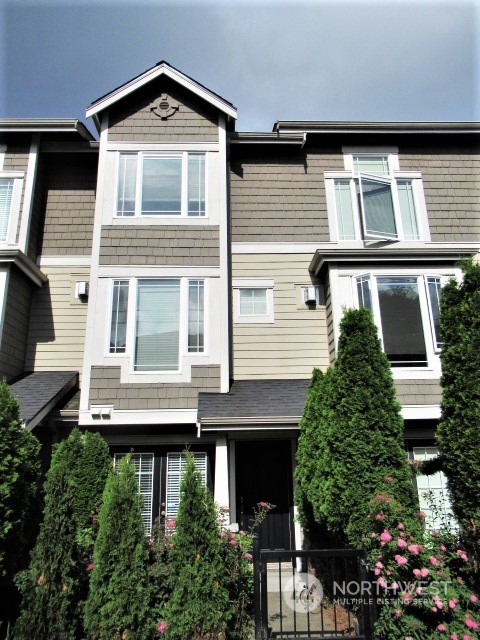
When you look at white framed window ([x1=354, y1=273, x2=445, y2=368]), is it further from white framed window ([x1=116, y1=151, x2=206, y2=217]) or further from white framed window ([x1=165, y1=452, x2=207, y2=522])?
white framed window ([x1=165, y1=452, x2=207, y2=522])

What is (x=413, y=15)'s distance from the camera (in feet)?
19.6

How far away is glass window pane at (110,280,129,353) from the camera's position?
A: 8336mm

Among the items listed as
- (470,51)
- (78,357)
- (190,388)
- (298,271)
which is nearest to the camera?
(470,51)

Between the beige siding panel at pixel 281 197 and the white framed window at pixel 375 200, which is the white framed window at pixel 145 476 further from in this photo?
the white framed window at pixel 375 200

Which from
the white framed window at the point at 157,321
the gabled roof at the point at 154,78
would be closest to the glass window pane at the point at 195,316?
the white framed window at the point at 157,321

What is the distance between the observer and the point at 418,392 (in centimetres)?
830

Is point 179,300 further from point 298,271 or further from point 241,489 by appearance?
point 241,489

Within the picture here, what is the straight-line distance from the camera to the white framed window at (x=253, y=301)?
9.31 metres

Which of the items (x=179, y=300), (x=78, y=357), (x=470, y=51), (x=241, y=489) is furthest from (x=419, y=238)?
(x=78, y=357)

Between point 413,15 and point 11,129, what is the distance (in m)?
7.97

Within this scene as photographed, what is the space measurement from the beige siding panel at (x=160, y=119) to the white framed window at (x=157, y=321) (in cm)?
325

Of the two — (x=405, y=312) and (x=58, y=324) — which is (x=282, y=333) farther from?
(x=58, y=324)

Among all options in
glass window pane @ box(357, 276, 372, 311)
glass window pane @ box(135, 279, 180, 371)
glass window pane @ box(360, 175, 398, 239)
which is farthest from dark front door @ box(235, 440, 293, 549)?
glass window pane @ box(360, 175, 398, 239)
